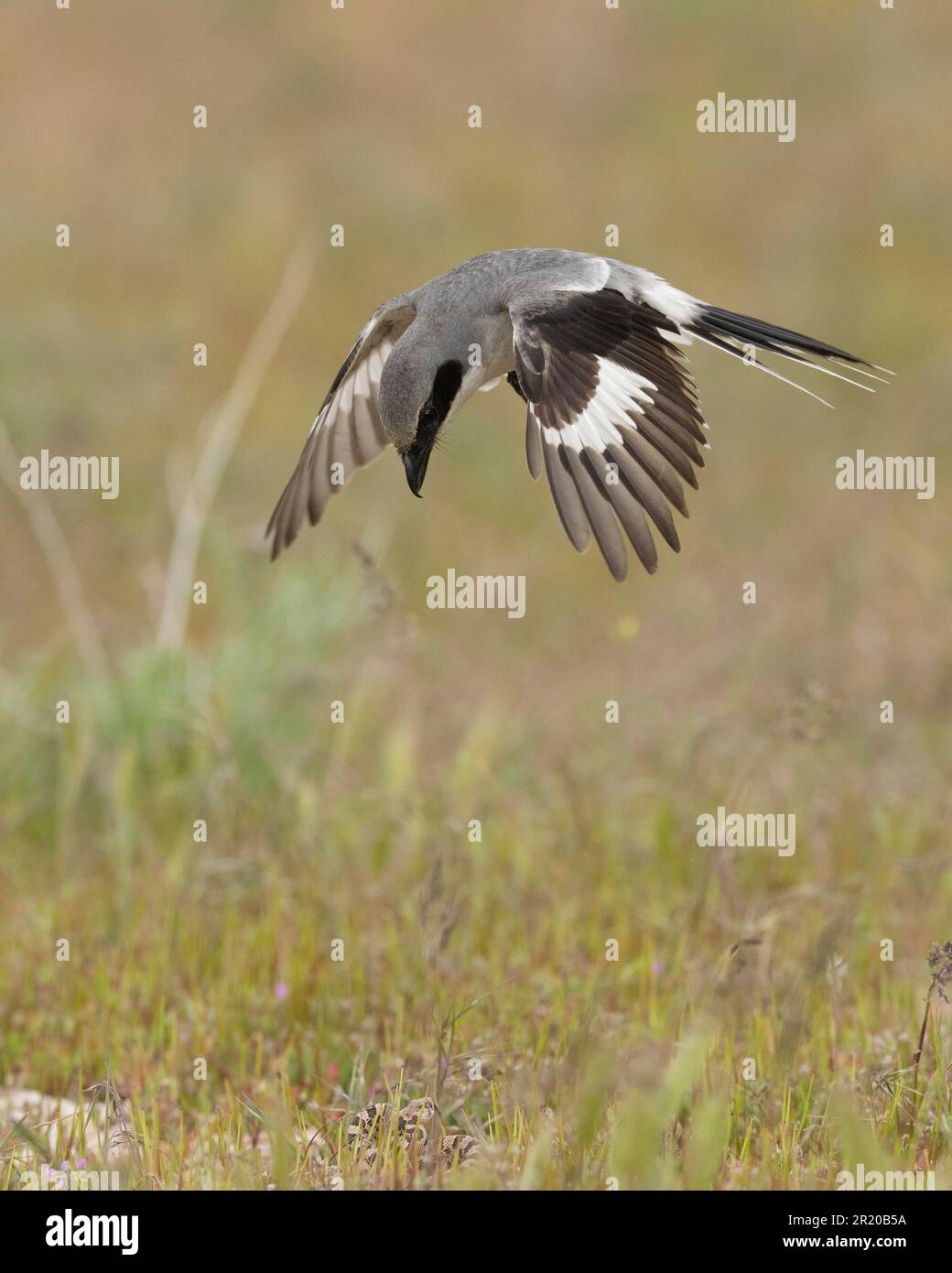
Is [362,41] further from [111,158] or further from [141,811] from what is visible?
[141,811]

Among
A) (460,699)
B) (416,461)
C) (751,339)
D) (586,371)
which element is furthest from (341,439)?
(460,699)

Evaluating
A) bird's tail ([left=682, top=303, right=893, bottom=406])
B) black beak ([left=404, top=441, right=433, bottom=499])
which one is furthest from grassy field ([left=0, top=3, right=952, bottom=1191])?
bird's tail ([left=682, top=303, right=893, bottom=406])

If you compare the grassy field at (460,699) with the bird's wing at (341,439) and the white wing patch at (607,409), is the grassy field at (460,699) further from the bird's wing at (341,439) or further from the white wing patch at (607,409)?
the white wing patch at (607,409)

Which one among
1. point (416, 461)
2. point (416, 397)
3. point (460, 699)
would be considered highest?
point (416, 397)

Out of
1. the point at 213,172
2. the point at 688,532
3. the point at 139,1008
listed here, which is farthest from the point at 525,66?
the point at 139,1008

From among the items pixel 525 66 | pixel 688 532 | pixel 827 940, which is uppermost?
pixel 525 66

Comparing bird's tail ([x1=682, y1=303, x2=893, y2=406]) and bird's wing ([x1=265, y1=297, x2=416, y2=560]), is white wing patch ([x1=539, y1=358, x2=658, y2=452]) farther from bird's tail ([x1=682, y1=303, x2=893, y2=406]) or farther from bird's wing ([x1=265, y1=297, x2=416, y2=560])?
bird's wing ([x1=265, y1=297, x2=416, y2=560])

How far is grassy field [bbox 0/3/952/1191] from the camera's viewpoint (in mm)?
3438

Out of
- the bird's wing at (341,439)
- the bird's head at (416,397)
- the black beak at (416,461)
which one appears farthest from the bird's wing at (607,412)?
the bird's wing at (341,439)

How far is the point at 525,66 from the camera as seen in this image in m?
17.5

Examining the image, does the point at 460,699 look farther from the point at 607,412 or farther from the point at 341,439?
the point at 607,412

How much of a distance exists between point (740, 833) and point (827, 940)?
2.17 m

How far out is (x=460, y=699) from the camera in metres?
7.50

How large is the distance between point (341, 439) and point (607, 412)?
55.1 inches
